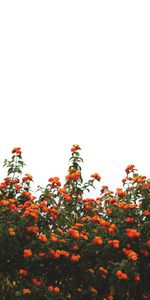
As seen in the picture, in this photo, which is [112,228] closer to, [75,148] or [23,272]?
[23,272]

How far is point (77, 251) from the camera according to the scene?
6105 millimetres

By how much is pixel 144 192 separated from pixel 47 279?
1519mm

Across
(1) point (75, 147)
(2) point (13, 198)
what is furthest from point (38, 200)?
(1) point (75, 147)

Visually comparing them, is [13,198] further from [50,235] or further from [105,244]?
[105,244]

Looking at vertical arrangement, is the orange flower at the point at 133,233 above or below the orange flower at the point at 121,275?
above

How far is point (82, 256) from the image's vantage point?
6.09m

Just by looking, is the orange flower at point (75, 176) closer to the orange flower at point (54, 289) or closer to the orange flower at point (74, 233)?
the orange flower at point (74, 233)

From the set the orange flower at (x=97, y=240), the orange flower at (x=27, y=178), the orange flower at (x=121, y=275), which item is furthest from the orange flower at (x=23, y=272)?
the orange flower at (x=27, y=178)

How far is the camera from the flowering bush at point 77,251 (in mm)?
5961

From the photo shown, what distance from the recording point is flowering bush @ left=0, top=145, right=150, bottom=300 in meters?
5.96

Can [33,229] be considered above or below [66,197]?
below

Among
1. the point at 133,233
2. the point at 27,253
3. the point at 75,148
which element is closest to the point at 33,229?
the point at 27,253

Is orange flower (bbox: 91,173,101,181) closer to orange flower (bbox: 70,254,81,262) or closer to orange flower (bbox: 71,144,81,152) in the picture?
orange flower (bbox: 71,144,81,152)

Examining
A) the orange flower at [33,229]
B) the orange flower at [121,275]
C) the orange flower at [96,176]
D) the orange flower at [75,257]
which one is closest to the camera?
the orange flower at [121,275]
